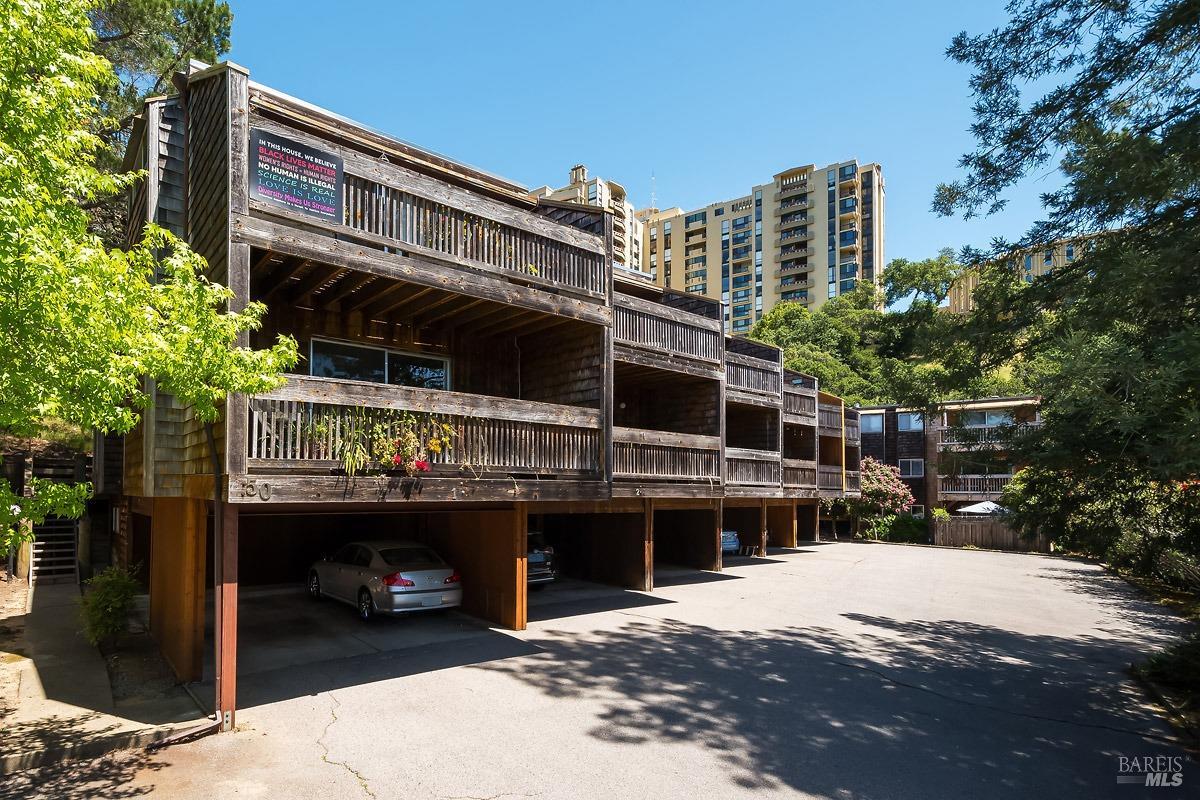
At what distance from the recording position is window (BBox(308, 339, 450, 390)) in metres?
11.5

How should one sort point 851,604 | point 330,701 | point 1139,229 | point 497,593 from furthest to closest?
point 851,604 → point 497,593 → point 330,701 → point 1139,229

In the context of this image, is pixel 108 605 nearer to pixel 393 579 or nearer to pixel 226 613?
pixel 393 579

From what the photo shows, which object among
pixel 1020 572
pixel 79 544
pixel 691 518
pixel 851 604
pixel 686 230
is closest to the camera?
pixel 851 604

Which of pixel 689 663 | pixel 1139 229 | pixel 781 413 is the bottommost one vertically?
pixel 689 663

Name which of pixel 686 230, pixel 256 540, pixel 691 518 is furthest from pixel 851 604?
pixel 686 230

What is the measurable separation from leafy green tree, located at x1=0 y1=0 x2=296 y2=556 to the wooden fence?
3607 centimetres

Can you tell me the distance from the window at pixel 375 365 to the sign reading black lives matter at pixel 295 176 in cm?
336

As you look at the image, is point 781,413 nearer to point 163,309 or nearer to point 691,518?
point 691,518

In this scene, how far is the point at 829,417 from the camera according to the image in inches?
1175

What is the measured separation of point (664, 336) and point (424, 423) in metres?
7.68

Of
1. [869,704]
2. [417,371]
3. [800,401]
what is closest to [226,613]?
[417,371]

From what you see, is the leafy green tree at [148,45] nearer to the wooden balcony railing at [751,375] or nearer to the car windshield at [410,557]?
the car windshield at [410,557]

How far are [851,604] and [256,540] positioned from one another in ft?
47.5

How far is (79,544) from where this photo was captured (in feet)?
60.3
